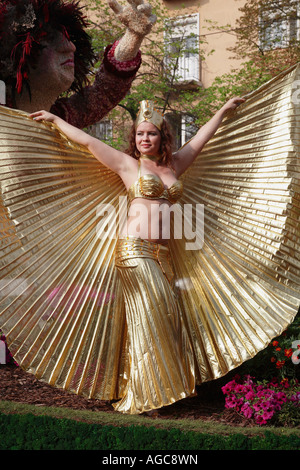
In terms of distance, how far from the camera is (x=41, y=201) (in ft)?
13.1

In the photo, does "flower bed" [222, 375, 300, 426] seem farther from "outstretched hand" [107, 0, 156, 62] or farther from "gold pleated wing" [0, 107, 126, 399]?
"outstretched hand" [107, 0, 156, 62]

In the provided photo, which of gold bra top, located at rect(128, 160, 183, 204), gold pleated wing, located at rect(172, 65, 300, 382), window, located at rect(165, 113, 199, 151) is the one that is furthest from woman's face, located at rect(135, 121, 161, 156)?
window, located at rect(165, 113, 199, 151)

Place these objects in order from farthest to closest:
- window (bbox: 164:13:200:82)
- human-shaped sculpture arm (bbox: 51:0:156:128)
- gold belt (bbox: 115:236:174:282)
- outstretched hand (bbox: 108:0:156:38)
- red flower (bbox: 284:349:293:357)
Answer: window (bbox: 164:13:200:82) → red flower (bbox: 284:349:293:357) → human-shaped sculpture arm (bbox: 51:0:156:128) → outstretched hand (bbox: 108:0:156:38) → gold belt (bbox: 115:236:174:282)

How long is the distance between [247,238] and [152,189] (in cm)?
82

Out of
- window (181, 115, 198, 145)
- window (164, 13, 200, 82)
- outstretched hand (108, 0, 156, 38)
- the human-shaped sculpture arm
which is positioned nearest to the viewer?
outstretched hand (108, 0, 156, 38)

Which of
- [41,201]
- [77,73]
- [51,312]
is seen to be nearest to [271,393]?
[51,312]

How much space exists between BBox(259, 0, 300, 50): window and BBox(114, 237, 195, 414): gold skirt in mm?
9660

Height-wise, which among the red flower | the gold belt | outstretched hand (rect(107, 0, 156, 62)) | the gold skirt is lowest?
the red flower

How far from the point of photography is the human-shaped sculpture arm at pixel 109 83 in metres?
4.21

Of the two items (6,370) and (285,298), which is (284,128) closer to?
(285,298)

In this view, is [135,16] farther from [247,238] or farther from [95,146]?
[247,238]

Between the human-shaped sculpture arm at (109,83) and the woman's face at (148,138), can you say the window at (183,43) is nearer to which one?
the human-shaped sculpture arm at (109,83)

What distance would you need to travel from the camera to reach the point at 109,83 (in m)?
4.61

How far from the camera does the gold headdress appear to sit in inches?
156
